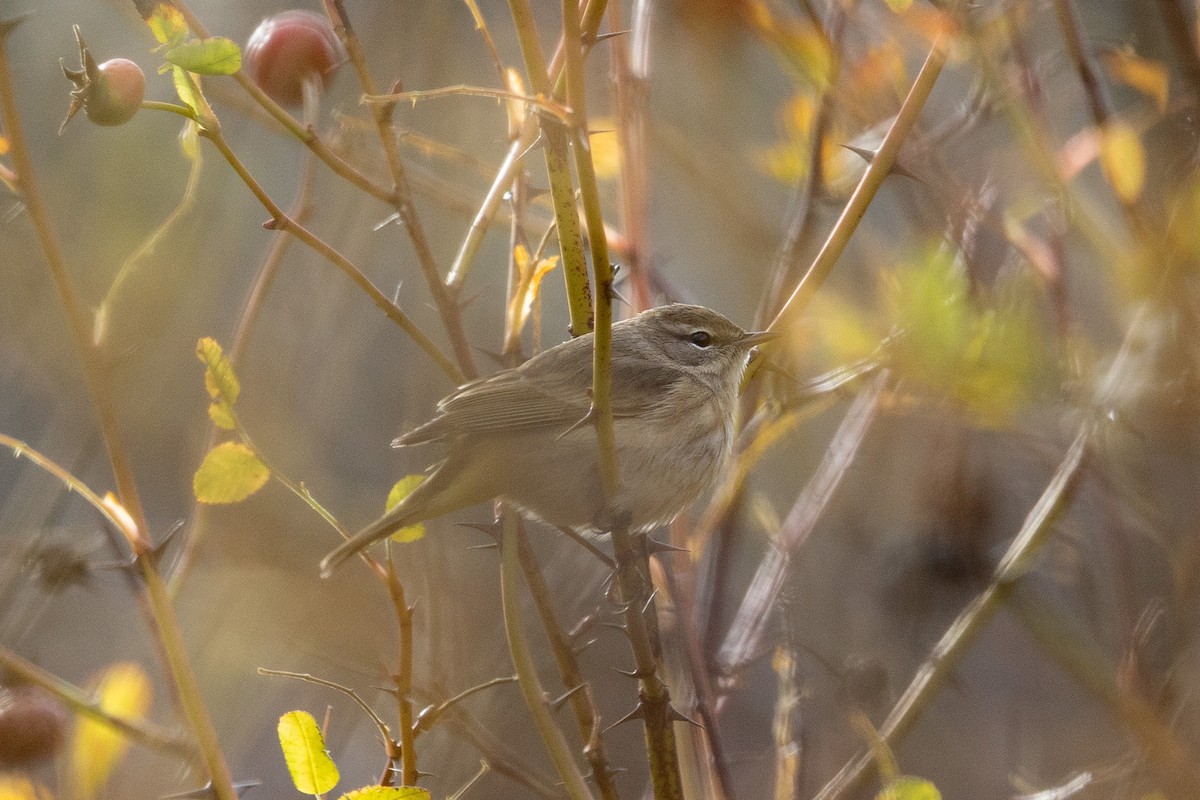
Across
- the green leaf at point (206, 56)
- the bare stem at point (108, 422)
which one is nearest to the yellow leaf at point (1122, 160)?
the green leaf at point (206, 56)

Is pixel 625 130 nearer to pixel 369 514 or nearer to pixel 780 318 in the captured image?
pixel 780 318

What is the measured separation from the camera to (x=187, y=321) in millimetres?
5859

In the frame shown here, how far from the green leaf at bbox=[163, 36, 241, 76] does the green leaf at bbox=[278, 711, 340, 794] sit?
941mm

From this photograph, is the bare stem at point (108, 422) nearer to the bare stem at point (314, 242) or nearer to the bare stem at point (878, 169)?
the bare stem at point (314, 242)

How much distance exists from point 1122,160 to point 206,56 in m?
2.08

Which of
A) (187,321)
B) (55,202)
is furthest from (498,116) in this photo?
(55,202)

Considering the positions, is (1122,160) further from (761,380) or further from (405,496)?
(405,496)

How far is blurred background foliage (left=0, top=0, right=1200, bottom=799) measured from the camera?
256 cm

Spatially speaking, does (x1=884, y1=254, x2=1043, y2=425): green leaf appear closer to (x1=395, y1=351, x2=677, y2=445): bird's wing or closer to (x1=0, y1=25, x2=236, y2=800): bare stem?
(x1=395, y1=351, x2=677, y2=445): bird's wing

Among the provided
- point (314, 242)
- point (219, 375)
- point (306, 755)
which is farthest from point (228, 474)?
point (306, 755)

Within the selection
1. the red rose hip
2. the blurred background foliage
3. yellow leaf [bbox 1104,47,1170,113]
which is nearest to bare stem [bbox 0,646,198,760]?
the blurred background foliage

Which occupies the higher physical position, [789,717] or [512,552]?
[512,552]

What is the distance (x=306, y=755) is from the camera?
160cm

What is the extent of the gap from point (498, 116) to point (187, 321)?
197 centimetres
